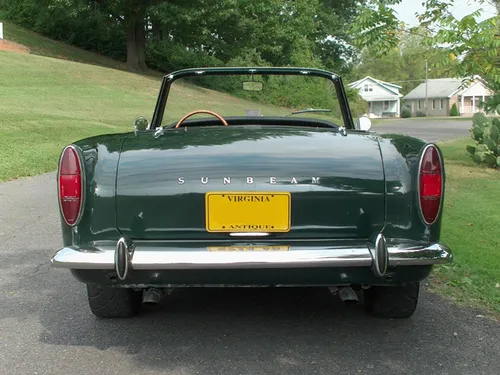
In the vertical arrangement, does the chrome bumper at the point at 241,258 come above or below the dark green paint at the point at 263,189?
below

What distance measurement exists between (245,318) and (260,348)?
0.49m

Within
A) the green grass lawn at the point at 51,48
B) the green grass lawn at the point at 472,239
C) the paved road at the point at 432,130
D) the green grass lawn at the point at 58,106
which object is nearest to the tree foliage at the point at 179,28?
the green grass lawn at the point at 51,48

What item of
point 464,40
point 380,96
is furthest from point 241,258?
point 380,96

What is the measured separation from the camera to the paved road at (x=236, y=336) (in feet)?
9.62

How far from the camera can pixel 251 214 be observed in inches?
111

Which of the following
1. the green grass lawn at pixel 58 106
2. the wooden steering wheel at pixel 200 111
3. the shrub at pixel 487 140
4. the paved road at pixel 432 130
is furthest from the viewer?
the paved road at pixel 432 130

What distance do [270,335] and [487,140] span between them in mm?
8705

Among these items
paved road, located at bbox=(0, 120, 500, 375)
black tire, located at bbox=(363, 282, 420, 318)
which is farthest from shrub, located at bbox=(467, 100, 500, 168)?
black tire, located at bbox=(363, 282, 420, 318)


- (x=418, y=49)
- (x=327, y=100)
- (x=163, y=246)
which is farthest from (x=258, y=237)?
(x=418, y=49)

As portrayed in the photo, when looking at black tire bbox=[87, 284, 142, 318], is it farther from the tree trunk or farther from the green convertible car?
the tree trunk

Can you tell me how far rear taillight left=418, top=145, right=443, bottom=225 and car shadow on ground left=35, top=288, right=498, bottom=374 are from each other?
2.54 ft

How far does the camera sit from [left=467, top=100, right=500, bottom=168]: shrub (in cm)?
1059

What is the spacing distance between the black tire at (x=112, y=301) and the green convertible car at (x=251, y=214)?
1.75 feet

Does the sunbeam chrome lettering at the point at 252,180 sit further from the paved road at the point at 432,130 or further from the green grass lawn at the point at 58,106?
the paved road at the point at 432,130
